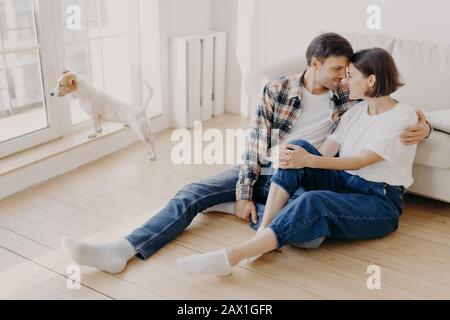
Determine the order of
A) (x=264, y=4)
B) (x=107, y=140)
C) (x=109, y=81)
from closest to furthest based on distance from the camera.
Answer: (x=107, y=140) < (x=109, y=81) < (x=264, y=4)

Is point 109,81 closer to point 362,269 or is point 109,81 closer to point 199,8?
point 199,8

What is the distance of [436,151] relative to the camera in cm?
204

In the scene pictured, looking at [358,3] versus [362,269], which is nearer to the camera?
[362,269]

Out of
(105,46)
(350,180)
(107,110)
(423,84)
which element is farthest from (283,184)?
(105,46)

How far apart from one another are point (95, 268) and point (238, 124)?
1.94m

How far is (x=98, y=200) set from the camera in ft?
7.64

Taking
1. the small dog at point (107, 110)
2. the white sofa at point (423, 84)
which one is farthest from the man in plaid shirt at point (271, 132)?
the small dog at point (107, 110)

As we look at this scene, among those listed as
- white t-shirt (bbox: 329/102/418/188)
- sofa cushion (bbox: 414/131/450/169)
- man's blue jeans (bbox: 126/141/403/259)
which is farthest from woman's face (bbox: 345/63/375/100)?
sofa cushion (bbox: 414/131/450/169)

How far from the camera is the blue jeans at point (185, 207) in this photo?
185 centimetres

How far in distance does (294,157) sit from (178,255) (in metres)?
0.57

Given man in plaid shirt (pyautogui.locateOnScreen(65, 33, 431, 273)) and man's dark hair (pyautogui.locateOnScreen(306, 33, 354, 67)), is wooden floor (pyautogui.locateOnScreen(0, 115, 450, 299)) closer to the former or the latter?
man in plaid shirt (pyautogui.locateOnScreen(65, 33, 431, 273))

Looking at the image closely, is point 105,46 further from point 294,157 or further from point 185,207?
point 294,157

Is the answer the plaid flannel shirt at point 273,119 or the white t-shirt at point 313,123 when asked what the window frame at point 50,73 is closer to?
the plaid flannel shirt at point 273,119

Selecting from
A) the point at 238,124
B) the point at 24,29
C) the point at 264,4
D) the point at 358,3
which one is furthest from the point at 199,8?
the point at 24,29
